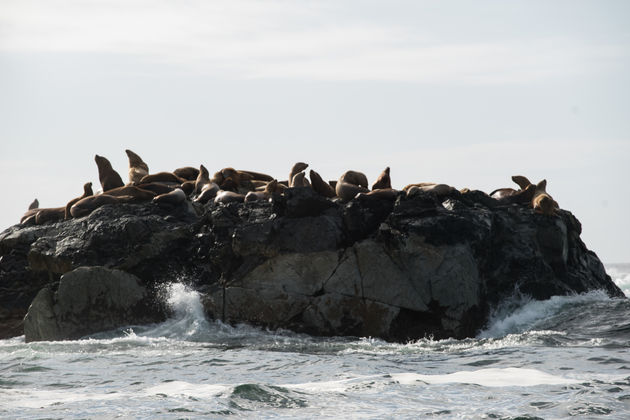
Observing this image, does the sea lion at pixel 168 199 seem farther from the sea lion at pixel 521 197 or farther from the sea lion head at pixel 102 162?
the sea lion at pixel 521 197

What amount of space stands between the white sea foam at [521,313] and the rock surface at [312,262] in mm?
201

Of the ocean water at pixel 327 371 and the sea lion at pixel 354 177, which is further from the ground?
the sea lion at pixel 354 177

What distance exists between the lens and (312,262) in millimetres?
16438

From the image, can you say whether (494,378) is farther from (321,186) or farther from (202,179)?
(202,179)

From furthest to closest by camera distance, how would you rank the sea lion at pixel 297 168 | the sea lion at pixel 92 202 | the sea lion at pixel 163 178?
the sea lion at pixel 297 168, the sea lion at pixel 163 178, the sea lion at pixel 92 202

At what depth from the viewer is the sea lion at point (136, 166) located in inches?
909

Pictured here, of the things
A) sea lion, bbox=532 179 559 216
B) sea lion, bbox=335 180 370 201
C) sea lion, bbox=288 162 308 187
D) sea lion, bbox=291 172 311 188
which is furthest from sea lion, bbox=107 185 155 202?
sea lion, bbox=532 179 559 216

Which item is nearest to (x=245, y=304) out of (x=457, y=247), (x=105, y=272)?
(x=105, y=272)

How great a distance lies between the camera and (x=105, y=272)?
671 inches

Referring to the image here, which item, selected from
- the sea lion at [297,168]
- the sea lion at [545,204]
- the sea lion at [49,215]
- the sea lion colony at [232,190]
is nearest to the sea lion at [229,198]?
the sea lion colony at [232,190]

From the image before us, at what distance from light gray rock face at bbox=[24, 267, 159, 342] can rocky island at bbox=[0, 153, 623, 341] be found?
0.02m

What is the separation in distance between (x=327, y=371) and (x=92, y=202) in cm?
→ 860

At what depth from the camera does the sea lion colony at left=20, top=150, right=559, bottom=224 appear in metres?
18.5

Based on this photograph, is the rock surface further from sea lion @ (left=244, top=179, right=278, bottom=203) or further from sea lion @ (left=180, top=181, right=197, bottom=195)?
sea lion @ (left=180, top=181, right=197, bottom=195)
